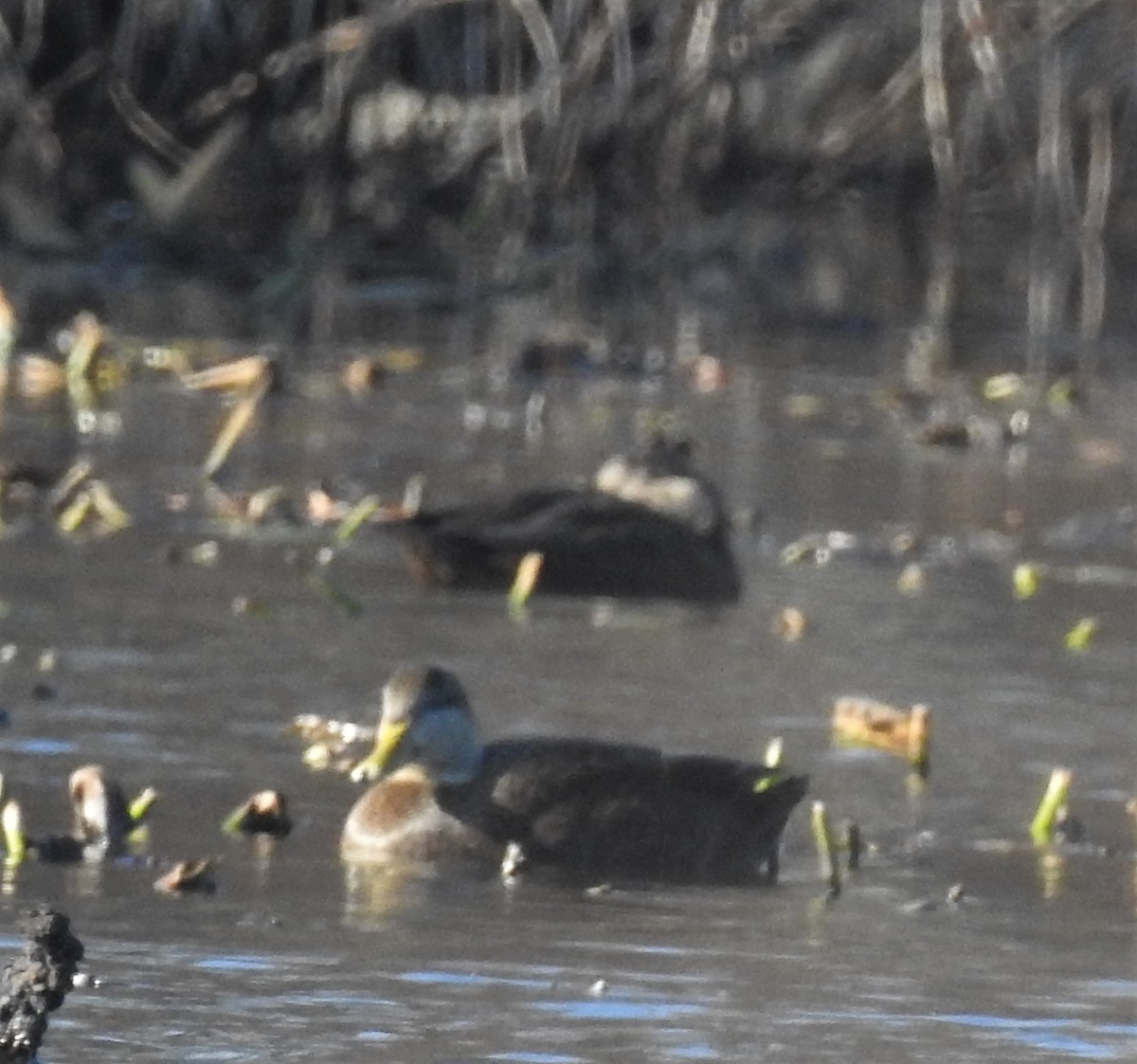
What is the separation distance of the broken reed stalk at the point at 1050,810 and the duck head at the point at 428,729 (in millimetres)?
1031

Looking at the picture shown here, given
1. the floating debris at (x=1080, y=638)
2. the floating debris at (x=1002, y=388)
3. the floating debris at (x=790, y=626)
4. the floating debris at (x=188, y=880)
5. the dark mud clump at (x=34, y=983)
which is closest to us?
the dark mud clump at (x=34, y=983)

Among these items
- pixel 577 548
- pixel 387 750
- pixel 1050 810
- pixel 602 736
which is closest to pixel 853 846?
pixel 1050 810

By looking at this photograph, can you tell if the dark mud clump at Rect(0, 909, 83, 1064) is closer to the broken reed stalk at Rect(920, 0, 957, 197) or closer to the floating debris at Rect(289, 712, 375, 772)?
the floating debris at Rect(289, 712, 375, 772)

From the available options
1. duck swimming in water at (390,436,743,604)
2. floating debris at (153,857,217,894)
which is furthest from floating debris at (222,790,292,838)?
duck swimming in water at (390,436,743,604)

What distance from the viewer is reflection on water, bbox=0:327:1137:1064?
18.1 feet

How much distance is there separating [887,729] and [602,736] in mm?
636

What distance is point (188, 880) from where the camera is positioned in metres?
6.27

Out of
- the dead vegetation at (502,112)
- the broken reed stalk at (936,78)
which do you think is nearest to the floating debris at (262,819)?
the broken reed stalk at (936,78)

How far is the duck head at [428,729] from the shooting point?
7.07 meters

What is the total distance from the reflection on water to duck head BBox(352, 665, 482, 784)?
7.6 inches

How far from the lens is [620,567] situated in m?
10.6

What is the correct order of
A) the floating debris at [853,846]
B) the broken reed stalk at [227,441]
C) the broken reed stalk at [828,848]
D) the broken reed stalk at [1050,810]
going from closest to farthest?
the broken reed stalk at [828,848]
the floating debris at [853,846]
the broken reed stalk at [1050,810]
the broken reed stalk at [227,441]

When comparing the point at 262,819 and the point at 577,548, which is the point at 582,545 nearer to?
the point at 577,548

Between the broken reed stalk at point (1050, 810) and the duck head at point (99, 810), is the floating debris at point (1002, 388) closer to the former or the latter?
the broken reed stalk at point (1050, 810)
